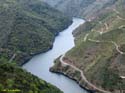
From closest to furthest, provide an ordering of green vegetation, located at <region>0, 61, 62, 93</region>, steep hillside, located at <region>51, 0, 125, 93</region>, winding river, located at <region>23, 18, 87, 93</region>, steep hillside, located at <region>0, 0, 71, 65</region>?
green vegetation, located at <region>0, 61, 62, 93</region> → steep hillside, located at <region>51, 0, 125, 93</region> → winding river, located at <region>23, 18, 87, 93</region> → steep hillside, located at <region>0, 0, 71, 65</region>

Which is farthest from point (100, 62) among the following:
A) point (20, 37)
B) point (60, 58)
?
point (20, 37)

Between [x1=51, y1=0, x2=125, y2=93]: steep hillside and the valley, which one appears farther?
[x1=51, y1=0, x2=125, y2=93]: steep hillside

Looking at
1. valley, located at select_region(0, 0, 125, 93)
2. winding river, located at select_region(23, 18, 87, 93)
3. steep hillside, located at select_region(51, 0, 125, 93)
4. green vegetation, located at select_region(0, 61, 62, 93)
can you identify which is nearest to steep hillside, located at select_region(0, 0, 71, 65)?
valley, located at select_region(0, 0, 125, 93)

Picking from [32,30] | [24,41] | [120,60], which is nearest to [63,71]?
[120,60]

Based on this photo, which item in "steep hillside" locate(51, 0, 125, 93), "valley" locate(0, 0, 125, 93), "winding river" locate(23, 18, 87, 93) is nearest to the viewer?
"valley" locate(0, 0, 125, 93)

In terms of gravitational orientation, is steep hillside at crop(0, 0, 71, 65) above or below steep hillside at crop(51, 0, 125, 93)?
below

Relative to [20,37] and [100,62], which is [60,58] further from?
[20,37]

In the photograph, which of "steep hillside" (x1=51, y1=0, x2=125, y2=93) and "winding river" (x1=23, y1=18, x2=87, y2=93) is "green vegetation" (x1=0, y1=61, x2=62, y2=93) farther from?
"steep hillside" (x1=51, y1=0, x2=125, y2=93)
